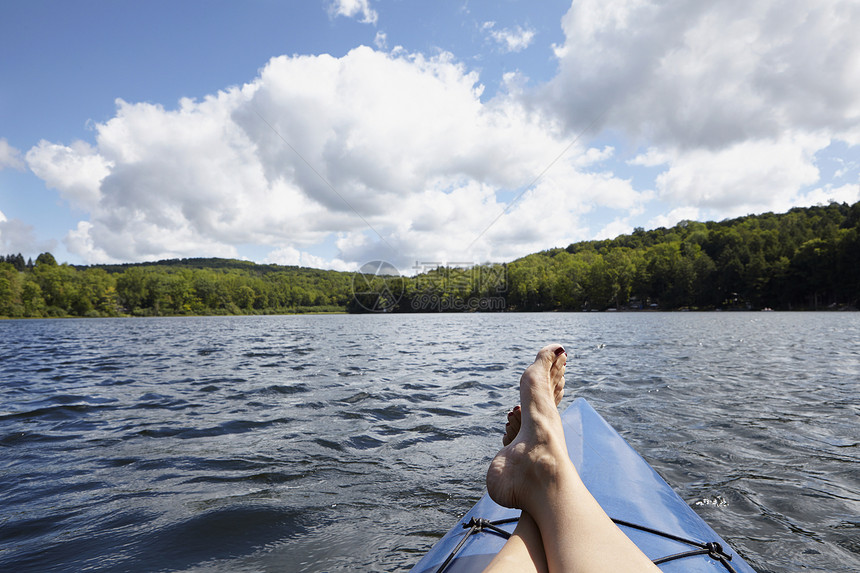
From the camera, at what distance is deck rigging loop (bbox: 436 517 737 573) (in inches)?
78.0

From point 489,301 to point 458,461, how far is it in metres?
87.8

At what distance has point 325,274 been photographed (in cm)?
14450

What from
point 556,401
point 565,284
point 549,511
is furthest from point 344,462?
point 565,284

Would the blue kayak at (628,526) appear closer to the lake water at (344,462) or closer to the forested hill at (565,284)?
the lake water at (344,462)

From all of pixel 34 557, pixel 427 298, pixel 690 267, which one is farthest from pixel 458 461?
pixel 690 267

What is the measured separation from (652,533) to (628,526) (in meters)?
0.11

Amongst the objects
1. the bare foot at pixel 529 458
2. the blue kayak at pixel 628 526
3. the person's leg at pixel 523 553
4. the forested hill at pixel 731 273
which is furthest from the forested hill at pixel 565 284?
the person's leg at pixel 523 553

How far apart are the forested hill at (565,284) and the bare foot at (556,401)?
78.8 m

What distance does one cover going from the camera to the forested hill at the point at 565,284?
64688 millimetres

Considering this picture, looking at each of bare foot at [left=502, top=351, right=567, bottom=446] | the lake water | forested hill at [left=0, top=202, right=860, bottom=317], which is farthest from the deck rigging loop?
forested hill at [left=0, top=202, right=860, bottom=317]

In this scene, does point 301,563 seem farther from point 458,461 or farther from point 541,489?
point 458,461

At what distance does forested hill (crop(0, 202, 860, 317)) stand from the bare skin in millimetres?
79597

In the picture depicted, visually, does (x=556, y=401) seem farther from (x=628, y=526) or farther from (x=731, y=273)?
(x=731, y=273)

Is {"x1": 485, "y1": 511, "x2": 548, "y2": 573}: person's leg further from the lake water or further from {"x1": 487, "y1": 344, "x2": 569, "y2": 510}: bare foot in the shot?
the lake water
